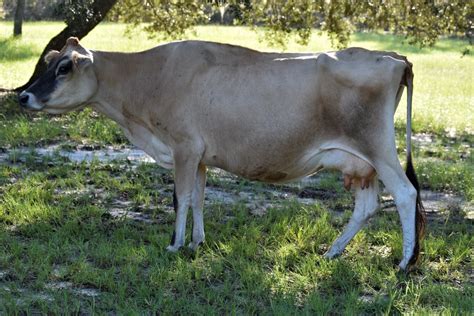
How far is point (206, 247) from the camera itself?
7.11 metres

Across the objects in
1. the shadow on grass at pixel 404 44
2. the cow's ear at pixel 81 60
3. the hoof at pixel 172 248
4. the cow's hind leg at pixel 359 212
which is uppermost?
the cow's ear at pixel 81 60

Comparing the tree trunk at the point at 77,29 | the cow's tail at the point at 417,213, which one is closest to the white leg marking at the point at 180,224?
the cow's tail at the point at 417,213

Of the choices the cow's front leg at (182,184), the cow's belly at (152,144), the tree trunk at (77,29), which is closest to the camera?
the cow's front leg at (182,184)

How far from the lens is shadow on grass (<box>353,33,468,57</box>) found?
31.5m

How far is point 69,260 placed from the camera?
6.64 meters

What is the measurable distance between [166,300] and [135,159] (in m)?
4.82

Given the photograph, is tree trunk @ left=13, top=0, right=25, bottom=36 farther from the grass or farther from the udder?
the udder

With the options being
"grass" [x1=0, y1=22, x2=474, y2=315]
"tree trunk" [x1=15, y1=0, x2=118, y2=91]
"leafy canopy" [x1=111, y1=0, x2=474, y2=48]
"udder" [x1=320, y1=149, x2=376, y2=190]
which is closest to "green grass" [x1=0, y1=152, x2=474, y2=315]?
"grass" [x1=0, y1=22, x2=474, y2=315]

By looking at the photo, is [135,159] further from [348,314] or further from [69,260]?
[348,314]

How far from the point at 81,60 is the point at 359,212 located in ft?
8.57

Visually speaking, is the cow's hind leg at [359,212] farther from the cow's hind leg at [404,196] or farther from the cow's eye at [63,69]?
the cow's eye at [63,69]

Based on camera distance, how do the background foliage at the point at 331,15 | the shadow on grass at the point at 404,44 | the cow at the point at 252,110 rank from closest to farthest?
1. the cow at the point at 252,110
2. the background foliage at the point at 331,15
3. the shadow on grass at the point at 404,44

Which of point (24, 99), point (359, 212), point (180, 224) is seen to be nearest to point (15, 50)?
point (24, 99)

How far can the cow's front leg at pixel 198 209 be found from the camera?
7.20 meters
